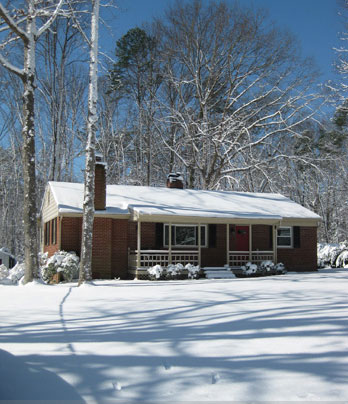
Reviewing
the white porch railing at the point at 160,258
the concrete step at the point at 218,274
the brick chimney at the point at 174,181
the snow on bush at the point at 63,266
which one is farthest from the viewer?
the brick chimney at the point at 174,181

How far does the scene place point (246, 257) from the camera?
21250 mm

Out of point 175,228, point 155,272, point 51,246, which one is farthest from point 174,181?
point 155,272

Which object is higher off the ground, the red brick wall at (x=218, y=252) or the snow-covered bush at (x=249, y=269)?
the red brick wall at (x=218, y=252)

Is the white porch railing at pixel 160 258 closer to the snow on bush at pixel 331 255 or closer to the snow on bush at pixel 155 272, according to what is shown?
the snow on bush at pixel 155 272

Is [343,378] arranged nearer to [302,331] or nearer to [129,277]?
[302,331]

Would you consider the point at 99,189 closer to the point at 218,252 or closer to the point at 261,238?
the point at 218,252

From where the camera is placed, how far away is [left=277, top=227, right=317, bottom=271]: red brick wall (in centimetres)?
2194

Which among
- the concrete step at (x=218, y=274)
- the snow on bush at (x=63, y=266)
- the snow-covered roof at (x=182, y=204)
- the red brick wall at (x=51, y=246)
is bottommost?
the concrete step at (x=218, y=274)

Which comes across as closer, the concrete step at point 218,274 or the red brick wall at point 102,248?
the red brick wall at point 102,248

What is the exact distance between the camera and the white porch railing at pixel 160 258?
18.5 metres

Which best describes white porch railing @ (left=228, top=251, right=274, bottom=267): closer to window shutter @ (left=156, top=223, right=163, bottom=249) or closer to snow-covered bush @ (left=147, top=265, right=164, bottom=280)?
window shutter @ (left=156, top=223, right=163, bottom=249)

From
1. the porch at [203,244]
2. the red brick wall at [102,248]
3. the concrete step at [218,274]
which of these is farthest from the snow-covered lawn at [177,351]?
the porch at [203,244]

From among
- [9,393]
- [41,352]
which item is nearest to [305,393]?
[9,393]

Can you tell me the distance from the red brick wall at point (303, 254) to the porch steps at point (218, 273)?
148 inches
